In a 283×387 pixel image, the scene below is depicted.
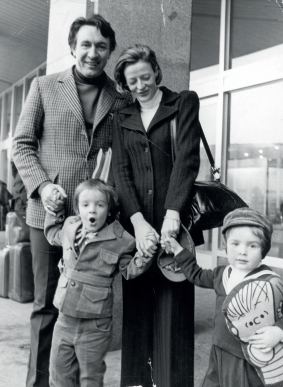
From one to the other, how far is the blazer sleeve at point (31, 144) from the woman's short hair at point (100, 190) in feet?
0.78

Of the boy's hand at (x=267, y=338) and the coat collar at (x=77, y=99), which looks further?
the coat collar at (x=77, y=99)

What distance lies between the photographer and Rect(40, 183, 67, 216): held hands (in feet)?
7.13

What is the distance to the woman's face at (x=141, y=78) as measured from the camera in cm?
207

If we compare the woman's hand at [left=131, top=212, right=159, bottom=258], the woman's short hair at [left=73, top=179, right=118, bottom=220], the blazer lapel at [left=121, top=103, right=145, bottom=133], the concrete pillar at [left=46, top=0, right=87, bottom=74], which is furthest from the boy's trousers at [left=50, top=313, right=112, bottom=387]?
the concrete pillar at [left=46, top=0, right=87, bottom=74]

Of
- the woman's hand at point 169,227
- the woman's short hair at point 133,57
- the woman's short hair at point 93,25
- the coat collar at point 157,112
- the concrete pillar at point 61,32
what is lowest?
the woman's hand at point 169,227

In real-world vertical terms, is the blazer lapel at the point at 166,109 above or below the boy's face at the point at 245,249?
above

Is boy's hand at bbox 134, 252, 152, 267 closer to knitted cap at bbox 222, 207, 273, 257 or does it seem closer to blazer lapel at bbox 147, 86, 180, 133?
knitted cap at bbox 222, 207, 273, 257

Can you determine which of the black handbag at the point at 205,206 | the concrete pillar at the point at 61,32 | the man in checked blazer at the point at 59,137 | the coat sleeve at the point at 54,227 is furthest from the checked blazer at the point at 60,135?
the concrete pillar at the point at 61,32

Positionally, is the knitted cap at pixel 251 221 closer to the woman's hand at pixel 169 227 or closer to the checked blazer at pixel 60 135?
the woman's hand at pixel 169 227

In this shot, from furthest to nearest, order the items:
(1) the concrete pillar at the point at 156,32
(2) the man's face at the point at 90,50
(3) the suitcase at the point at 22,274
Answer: (3) the suitcase at the point at 22,274 < (1) the concrete pillar at the point at 156,32 < (2) the man's face at the point at 90,50

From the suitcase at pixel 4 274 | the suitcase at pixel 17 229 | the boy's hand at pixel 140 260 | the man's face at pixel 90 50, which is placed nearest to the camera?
the boy's hand at pixel 140 260

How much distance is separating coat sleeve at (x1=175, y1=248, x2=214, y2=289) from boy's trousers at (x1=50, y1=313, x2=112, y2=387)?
50cm

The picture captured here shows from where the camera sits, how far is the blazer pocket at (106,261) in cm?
211

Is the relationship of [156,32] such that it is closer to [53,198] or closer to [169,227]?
[53,198]
